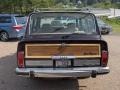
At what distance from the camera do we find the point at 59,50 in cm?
777

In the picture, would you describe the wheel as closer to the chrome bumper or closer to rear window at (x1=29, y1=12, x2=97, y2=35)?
rear window at (x1=29, y1=12, x2=97, y2=35)

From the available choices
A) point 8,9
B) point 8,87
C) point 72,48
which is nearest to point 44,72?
point 72,48

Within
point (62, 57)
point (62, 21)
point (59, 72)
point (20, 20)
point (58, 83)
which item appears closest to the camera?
point (59, 72)

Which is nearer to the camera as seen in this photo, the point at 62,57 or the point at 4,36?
the point at 62,57

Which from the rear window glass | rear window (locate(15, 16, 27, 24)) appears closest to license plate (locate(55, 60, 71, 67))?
rear window (locate(15, 16, 27, 24))

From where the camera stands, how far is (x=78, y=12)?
9180mm

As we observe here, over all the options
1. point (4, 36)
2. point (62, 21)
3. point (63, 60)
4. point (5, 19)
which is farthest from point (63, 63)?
point (5, 19)

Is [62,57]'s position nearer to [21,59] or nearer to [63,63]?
[63,63]

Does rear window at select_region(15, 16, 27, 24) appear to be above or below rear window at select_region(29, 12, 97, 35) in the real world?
below

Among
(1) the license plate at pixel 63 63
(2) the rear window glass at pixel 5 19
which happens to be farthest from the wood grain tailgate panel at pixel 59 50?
(2) the rear window glass at pixel 5 19

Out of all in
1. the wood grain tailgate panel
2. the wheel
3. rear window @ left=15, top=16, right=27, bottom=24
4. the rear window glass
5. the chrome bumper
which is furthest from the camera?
the wheel

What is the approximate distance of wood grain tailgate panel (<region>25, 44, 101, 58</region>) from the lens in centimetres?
775

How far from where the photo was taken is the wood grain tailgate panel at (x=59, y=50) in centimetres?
775

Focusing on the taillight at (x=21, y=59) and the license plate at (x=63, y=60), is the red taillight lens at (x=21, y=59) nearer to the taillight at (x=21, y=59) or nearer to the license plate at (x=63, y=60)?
the taillight at (x=21, y=59)
